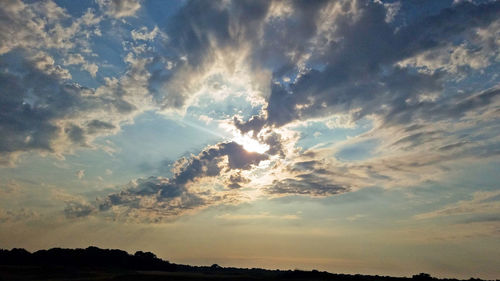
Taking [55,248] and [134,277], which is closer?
[134,277]

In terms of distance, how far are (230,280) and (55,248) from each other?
11844cm

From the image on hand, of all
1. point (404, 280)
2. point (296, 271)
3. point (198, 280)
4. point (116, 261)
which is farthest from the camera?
point (116, 261)

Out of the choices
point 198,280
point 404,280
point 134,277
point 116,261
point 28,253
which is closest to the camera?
point 198,280

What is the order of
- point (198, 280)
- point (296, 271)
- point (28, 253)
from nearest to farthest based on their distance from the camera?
point (198, 280) → point (296, 271) → point (28, 253)

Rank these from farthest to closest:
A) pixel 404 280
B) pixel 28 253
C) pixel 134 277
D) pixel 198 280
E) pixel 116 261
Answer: pixel 116 261, pixel 28 253, pixel 404 280, pixel 134 277, pixel 198 280

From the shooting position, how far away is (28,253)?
14250cm

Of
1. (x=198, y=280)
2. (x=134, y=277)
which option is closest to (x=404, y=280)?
(x=198, y=280)

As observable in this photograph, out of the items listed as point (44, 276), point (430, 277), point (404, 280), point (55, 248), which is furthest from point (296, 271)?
point (55, 248)

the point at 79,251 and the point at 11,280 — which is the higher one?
the point at 79,251

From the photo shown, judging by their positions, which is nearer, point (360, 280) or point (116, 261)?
point (360, 280)

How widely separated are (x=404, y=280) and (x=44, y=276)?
95214 mm

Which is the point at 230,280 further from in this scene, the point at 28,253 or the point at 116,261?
the point at 28,253

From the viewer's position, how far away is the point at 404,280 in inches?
3354

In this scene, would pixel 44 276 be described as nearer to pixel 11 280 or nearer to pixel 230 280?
pixel 11 280
